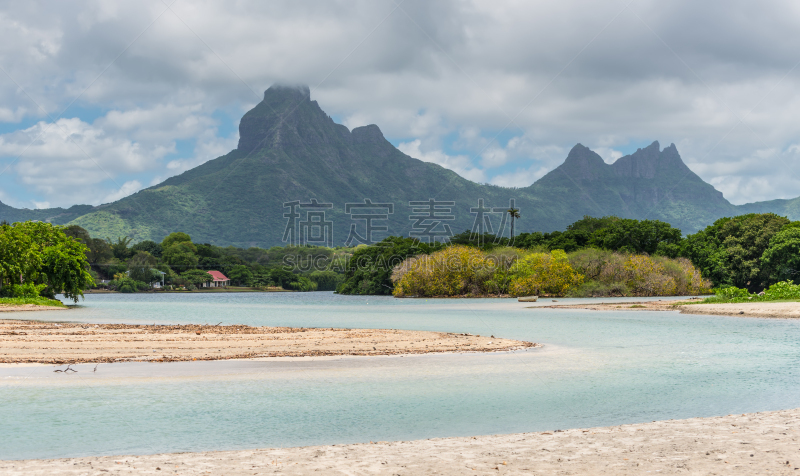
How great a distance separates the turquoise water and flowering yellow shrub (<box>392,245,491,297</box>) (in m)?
57.2

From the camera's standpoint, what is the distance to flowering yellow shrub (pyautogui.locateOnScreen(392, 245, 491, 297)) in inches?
3091

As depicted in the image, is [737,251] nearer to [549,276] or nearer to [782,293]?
[549,276]

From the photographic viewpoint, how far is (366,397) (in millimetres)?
12844

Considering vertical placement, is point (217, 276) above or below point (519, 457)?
above

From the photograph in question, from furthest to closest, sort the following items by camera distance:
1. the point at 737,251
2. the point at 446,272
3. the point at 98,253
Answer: the point at 98,253 → the point at 446,272 → the point at 737,251

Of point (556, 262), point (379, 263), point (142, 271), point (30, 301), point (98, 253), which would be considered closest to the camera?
point (30, 301)

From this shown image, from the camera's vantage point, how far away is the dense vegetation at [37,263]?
4250 centimetres

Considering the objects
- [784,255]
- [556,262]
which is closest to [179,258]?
[556,262]

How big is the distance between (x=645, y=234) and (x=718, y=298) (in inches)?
1194

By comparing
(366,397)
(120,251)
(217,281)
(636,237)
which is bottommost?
(366,397)

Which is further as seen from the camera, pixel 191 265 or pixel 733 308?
pixel 191 265

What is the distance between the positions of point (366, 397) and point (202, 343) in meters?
11.3

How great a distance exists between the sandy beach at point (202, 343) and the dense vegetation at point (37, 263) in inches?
672

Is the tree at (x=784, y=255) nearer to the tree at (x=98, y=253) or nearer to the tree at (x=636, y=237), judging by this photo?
the tree at (x=636, y=237)
